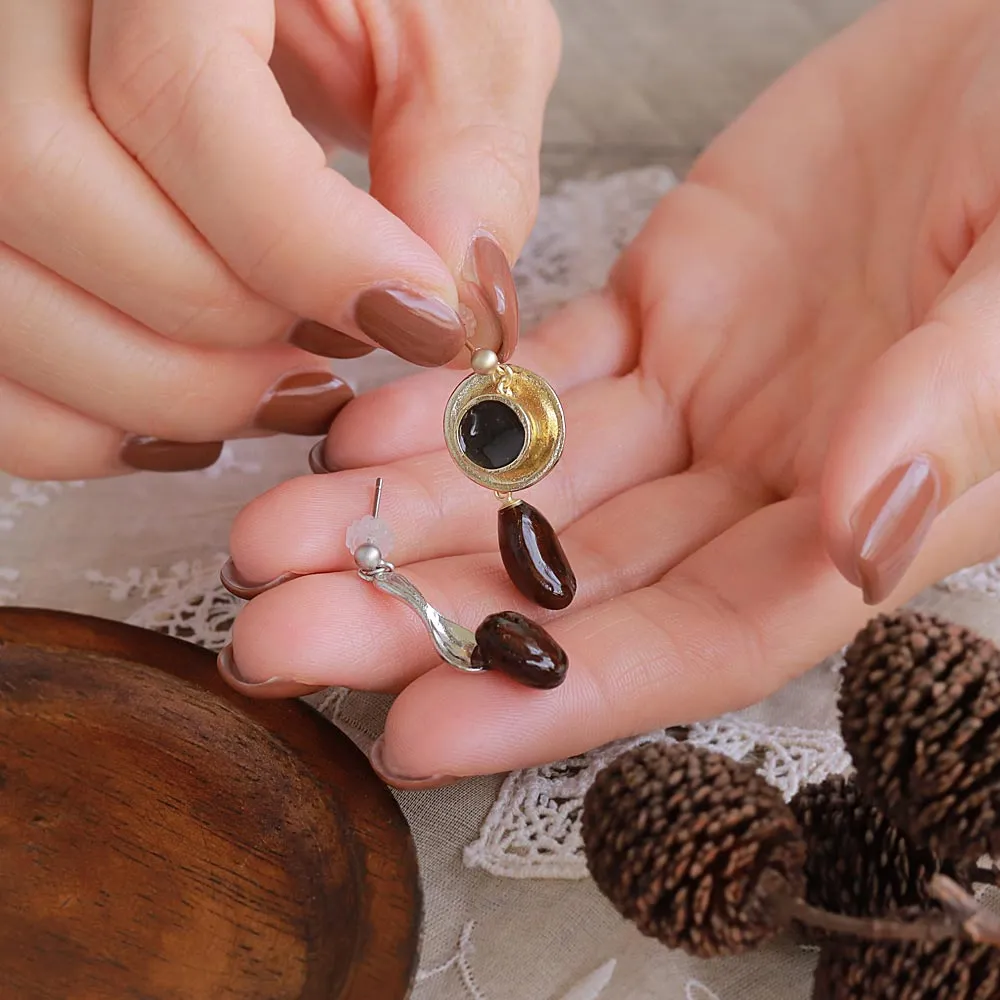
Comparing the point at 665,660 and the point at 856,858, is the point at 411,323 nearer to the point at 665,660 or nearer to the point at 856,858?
the point at 665,660

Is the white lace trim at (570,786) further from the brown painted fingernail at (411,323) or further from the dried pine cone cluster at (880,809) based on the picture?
the brown painted fingernail at (411,323)

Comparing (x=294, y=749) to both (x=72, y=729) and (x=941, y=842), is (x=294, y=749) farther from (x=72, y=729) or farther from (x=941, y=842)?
(x=941, y=842)

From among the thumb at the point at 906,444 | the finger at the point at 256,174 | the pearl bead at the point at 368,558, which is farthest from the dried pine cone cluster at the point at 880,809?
the finger at the point at 256,174

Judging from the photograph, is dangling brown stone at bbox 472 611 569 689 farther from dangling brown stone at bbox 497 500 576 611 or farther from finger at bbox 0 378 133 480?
finger at bbox 0 378 133 480

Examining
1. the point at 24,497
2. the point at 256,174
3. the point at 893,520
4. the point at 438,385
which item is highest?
the point at 256,174

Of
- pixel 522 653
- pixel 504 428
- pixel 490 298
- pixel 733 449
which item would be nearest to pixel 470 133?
pixel 490 298
